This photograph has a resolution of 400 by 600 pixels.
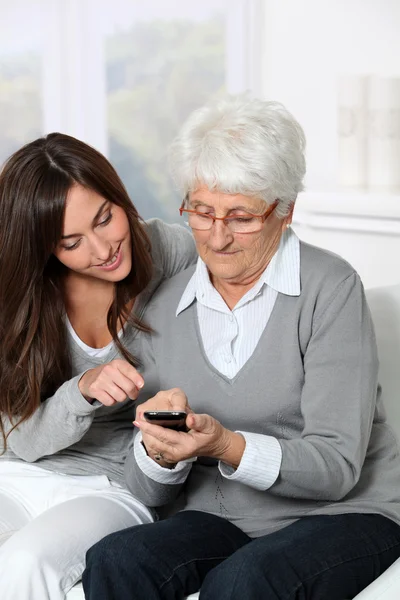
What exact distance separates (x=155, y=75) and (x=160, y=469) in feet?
10.8

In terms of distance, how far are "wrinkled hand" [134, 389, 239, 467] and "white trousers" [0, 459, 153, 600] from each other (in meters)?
0.24

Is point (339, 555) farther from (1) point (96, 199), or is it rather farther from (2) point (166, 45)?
(2) point (166, 45)

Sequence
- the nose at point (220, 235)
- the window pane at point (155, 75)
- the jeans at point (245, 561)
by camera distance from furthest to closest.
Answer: the window pane at point (155, 75), the nose at point (220, 235), the jeans at point (245, 561)

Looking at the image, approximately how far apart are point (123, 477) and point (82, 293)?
17.0 inches

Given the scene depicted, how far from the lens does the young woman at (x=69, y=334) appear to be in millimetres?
1972

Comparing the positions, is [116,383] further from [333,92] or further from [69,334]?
[333,92]

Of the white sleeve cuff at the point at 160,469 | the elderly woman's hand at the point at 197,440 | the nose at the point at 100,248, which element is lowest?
the white sleeve cuff at the point at 160,469

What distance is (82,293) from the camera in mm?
2230

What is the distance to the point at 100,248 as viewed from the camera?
202cm

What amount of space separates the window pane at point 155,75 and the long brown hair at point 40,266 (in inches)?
106

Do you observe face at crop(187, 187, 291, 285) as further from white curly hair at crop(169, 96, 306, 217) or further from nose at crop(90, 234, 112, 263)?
nose at crop(90, 234, 112, 263)

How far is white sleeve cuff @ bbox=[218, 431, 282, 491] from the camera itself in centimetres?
174

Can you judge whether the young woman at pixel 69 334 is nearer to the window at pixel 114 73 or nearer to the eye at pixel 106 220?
the eye at pixel 106 220

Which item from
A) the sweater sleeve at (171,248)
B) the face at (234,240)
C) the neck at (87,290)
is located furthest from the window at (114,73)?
the face at (234,240)
